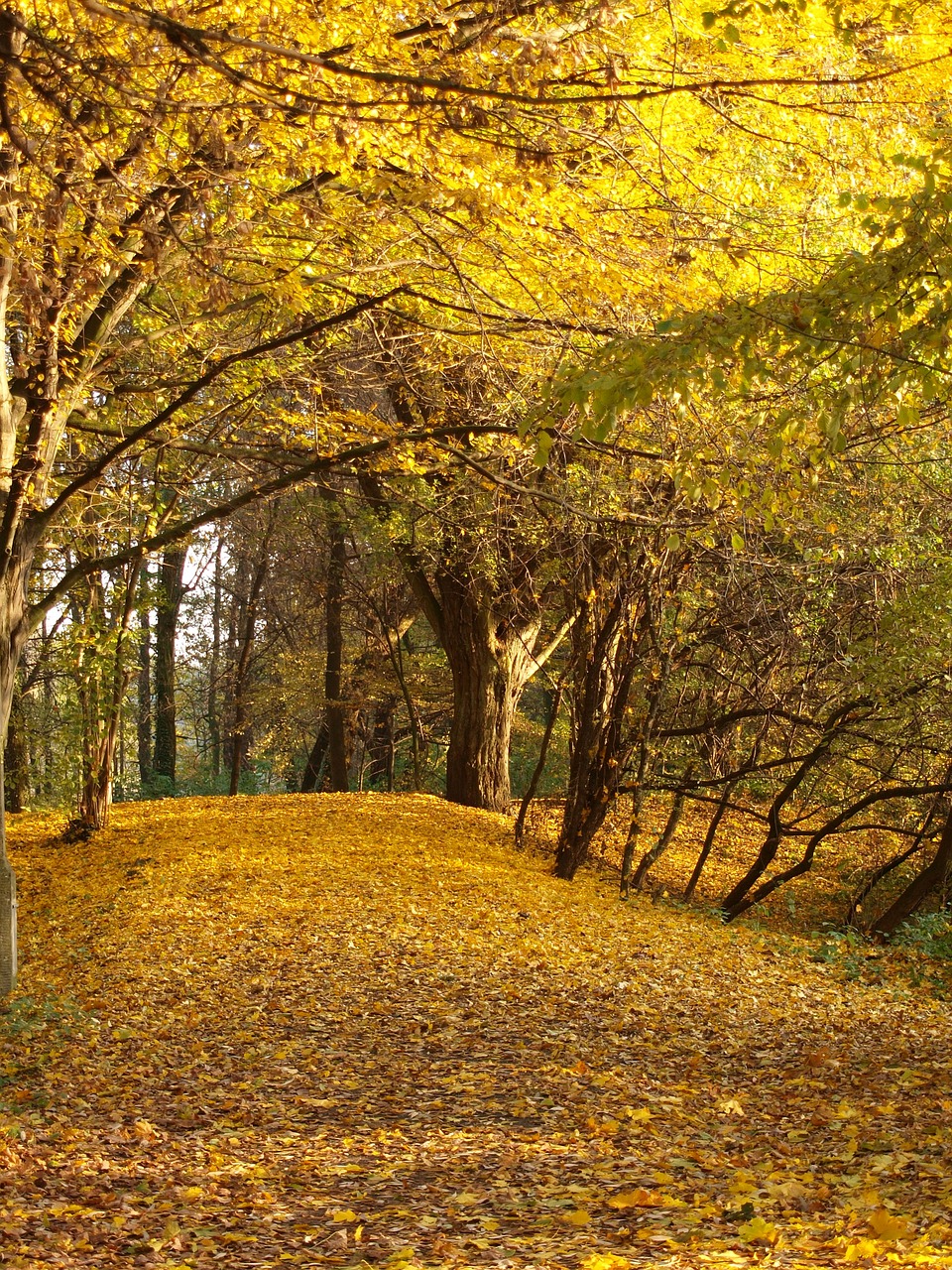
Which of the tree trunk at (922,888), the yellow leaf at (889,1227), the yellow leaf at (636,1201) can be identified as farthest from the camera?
the tree trunk at (922,888)

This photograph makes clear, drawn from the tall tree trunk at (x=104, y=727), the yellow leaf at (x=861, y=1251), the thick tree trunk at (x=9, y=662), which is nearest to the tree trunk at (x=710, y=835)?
the thick tree trunk at (x=9, y=662)

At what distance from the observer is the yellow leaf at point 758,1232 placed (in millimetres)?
3400

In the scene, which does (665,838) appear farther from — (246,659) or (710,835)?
(246,659)

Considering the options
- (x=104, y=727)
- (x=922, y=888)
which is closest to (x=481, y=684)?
(x=104, y=727)

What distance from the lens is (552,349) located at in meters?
6.80

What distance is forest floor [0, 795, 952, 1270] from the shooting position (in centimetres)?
380

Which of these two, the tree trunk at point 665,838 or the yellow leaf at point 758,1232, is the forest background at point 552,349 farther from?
the yellow leaf at point 758,1232

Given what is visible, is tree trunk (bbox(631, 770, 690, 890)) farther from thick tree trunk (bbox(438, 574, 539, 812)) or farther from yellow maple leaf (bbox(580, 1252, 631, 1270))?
yellow maple leaf (bbox(580, 1252, 631, 1270))

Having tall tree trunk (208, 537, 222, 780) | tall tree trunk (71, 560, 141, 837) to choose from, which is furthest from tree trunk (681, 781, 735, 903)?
tall tree trunk (208, 537, 222, 780)

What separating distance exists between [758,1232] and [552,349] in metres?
4.89

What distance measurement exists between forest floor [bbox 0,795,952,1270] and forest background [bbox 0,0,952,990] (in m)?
2.13

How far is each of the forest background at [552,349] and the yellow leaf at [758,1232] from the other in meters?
2.46

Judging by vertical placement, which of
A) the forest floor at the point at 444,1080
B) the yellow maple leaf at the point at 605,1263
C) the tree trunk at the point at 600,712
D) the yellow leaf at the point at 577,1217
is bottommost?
the forest floor at the point at 444,1080

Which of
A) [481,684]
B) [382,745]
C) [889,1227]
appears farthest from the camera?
[382,745]
